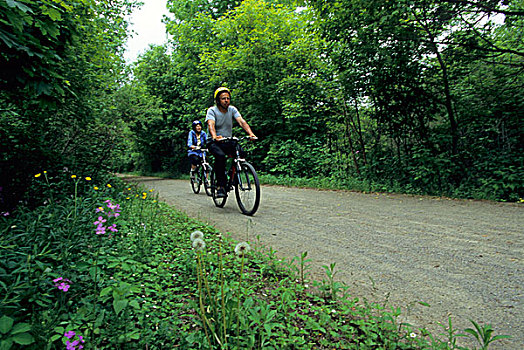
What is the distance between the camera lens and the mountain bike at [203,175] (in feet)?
24.9

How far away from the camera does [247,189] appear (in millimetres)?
5016

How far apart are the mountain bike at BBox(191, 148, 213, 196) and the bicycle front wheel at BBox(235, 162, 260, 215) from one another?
7.29 ft

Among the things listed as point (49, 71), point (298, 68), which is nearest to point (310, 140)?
point (298, 68)

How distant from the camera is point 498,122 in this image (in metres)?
6.08

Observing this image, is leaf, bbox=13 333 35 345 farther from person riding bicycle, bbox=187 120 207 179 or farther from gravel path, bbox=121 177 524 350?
person riding bicycle, bbox=187 120 207 179

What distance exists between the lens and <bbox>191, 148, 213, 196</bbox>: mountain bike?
7587mm

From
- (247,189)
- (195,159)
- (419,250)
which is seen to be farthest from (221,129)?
(419,250)

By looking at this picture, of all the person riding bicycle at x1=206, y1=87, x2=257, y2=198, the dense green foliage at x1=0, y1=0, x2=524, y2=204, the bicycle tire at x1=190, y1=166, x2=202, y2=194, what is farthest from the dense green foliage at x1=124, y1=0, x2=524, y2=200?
the bicycle tire at x1=190, y1=166, x2=202, y2=194

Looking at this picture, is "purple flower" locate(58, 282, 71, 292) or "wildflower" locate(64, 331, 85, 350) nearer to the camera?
"wildflower" locate(64, 331, 85, 350)

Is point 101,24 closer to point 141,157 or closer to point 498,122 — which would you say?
point 498,122

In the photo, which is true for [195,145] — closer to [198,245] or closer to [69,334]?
[198,245]

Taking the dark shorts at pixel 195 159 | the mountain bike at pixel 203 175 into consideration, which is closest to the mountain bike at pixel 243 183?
the mountain bike at pixel 203 175

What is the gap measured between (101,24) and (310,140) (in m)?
7.68

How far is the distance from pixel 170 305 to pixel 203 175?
6.15 metres
